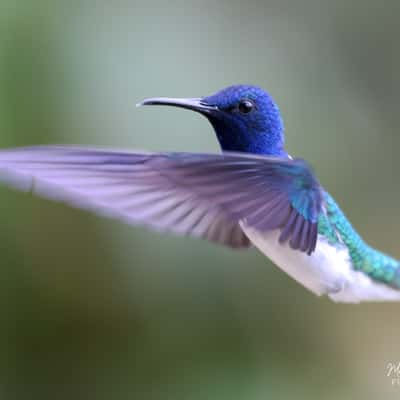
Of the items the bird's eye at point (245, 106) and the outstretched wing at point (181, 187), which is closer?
the outstretched wing at point (181, 187)

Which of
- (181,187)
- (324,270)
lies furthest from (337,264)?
(181,187)

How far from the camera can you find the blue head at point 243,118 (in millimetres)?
1285

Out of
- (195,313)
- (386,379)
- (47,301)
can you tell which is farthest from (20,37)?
(386,379)

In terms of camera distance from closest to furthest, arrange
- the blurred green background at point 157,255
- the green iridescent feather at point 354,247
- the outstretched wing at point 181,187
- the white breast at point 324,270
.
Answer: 1. the outstretched wing at point 181,187
2. the white breast at point 324,270
3. the green iridescent feather at point 354,247
4. the blurred green background at point 157,255

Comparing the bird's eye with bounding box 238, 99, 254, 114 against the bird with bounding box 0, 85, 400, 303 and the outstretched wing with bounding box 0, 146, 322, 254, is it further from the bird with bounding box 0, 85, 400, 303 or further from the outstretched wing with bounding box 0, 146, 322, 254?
the outstretched wing with bounding box 0, 146, 322, 254

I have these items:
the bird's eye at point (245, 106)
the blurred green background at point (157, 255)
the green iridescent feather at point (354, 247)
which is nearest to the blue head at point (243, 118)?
the bird's eye at point (245, 106)

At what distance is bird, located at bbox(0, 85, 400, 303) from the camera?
32.1 inches

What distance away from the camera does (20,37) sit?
1939mm

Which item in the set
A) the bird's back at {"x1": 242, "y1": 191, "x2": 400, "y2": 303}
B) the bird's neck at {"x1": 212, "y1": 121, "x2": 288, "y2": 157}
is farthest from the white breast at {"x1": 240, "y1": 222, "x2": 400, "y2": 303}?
the bird's neck at {"x1": 212, "y1": 121, "x2": 288, "y2": 157}

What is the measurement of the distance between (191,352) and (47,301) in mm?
395

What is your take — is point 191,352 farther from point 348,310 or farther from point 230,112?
point 230,112

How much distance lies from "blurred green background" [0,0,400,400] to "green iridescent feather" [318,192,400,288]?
607mm

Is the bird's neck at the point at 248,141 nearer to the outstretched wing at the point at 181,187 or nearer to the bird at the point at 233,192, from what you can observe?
the bird at the point at 233,192

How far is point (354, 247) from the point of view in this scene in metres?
1.33
